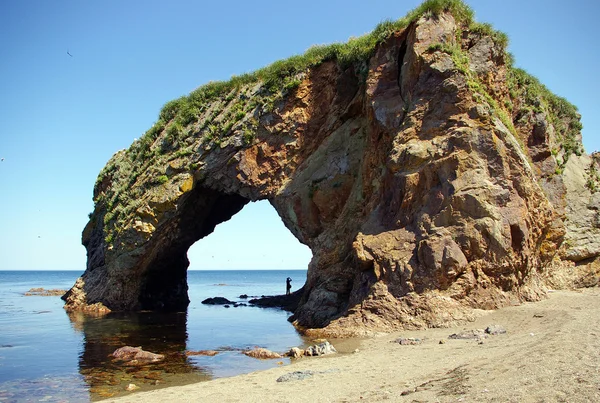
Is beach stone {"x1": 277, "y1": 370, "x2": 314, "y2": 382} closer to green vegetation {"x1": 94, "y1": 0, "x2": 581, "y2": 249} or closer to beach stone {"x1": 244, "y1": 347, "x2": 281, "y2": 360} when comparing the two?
beach stone {"x1": 244, "y1": 347, "x2": 281, "y2": 360}

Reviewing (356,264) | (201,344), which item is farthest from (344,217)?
(201,344)

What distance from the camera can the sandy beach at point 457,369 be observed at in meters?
6.02

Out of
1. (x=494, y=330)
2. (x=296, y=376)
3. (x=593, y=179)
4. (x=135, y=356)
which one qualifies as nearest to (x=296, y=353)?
(x=296, y=376)

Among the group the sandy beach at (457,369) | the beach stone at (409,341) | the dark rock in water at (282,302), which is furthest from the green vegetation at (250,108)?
the dark rock in water at (282,302)

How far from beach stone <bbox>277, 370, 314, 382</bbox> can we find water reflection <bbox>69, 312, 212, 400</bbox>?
7.98 ft

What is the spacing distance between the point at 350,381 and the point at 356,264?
8253 millimetres

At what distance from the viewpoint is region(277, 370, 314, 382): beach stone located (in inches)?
376

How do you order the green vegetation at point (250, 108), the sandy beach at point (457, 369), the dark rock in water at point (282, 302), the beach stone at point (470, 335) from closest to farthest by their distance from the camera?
the sandy beach at point (457, 369), the beach stone at point (470, 335), the green vegetation at point (250, 108), the dark rock in water at point (282, 302)

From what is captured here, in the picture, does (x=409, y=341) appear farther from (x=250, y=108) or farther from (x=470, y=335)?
(x=250, y=108)

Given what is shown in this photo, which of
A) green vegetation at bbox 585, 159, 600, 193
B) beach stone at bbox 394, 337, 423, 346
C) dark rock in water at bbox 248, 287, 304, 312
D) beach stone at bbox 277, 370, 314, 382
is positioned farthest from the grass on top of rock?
beach stone at bbox 277, 370, 314, 382

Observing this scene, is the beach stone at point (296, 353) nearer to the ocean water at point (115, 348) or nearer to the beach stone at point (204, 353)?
the ocean water at point (115, 348)

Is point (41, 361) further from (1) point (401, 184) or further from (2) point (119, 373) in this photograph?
(1) point (401, 184)

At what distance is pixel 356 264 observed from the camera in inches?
664

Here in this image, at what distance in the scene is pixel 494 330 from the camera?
11.8 metres
